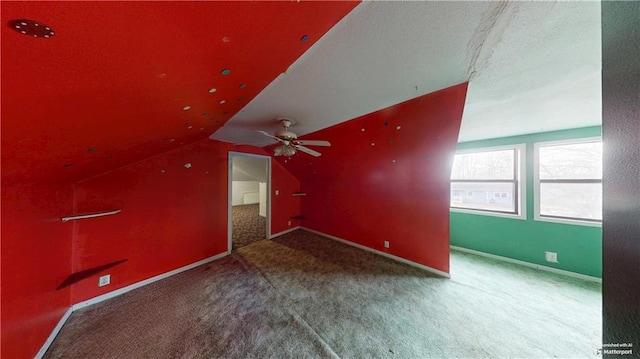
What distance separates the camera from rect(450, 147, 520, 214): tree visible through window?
126 inches

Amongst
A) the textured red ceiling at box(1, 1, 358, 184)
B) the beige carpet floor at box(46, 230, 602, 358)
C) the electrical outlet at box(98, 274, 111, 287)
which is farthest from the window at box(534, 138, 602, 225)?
the electrical outlet at box(98, 274, 111, 287)

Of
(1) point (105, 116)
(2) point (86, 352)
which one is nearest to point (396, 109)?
(1) point (105, 116)

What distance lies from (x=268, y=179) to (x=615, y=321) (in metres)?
4.20

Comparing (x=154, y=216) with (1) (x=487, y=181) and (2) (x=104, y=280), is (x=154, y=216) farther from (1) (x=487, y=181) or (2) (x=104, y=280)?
(1) (x=487, y=181)

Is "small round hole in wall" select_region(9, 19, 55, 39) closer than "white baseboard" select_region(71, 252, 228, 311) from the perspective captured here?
Yes

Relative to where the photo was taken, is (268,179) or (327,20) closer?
(327,20)

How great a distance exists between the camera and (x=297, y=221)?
4883 mm

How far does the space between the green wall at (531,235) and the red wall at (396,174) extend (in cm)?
134

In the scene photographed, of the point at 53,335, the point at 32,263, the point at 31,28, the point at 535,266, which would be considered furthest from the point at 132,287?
the point at 535,266

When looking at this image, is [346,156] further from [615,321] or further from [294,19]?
[615,321]

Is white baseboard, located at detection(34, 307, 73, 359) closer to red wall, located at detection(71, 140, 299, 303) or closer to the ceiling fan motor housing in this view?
red wall, located at detection(71, 140, 299, 303)

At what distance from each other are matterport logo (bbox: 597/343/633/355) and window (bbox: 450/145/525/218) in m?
3.51

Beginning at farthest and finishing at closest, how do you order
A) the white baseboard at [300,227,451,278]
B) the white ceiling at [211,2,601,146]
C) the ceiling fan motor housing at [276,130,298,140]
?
the white baseboard at [300,227,451,278] → the ceiling fan motor housing at [276,130,298,140] → the white ceiling at [211,2,601,146]

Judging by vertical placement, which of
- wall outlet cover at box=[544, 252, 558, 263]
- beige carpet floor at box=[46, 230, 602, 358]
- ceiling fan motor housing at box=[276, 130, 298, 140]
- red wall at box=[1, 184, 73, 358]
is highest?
ceiling fan motor housing at box=[276, 130, 298, 140]
